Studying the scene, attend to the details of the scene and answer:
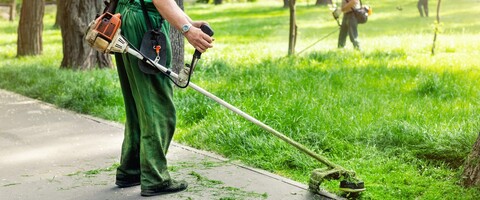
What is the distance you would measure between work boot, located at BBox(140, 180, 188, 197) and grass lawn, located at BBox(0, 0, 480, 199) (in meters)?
0.90

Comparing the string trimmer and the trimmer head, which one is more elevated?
the string trimmer

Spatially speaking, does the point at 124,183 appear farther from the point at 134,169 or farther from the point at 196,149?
the point at 196,149

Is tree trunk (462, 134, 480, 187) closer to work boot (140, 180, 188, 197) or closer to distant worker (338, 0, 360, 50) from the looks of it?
work boot (140, 180, 188, 197)

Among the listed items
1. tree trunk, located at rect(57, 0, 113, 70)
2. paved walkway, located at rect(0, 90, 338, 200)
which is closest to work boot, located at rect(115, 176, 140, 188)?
paved walkway, located at rect(0, 90, 338, 200)

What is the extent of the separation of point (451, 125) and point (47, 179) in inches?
142

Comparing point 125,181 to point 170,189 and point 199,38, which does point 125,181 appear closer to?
point 170,189

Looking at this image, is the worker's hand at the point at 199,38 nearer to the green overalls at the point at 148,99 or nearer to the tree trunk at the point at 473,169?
the green overalls at the point at 148,99

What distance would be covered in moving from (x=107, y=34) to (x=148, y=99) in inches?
22.2

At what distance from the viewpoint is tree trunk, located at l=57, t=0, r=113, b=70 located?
12.3 meters

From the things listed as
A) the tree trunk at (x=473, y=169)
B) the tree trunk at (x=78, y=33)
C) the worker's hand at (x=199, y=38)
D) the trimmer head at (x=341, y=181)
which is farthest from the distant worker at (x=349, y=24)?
the worker's hand at (x=199, y=38)

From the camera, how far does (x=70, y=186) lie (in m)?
5.93

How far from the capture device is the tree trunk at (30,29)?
647 inches

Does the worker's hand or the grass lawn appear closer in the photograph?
the worker's hand

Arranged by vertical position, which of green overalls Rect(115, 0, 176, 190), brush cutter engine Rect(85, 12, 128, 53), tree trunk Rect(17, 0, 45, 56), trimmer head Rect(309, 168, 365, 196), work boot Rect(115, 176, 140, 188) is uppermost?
brush cutter engine Rect(85, 12, 128, 53)
